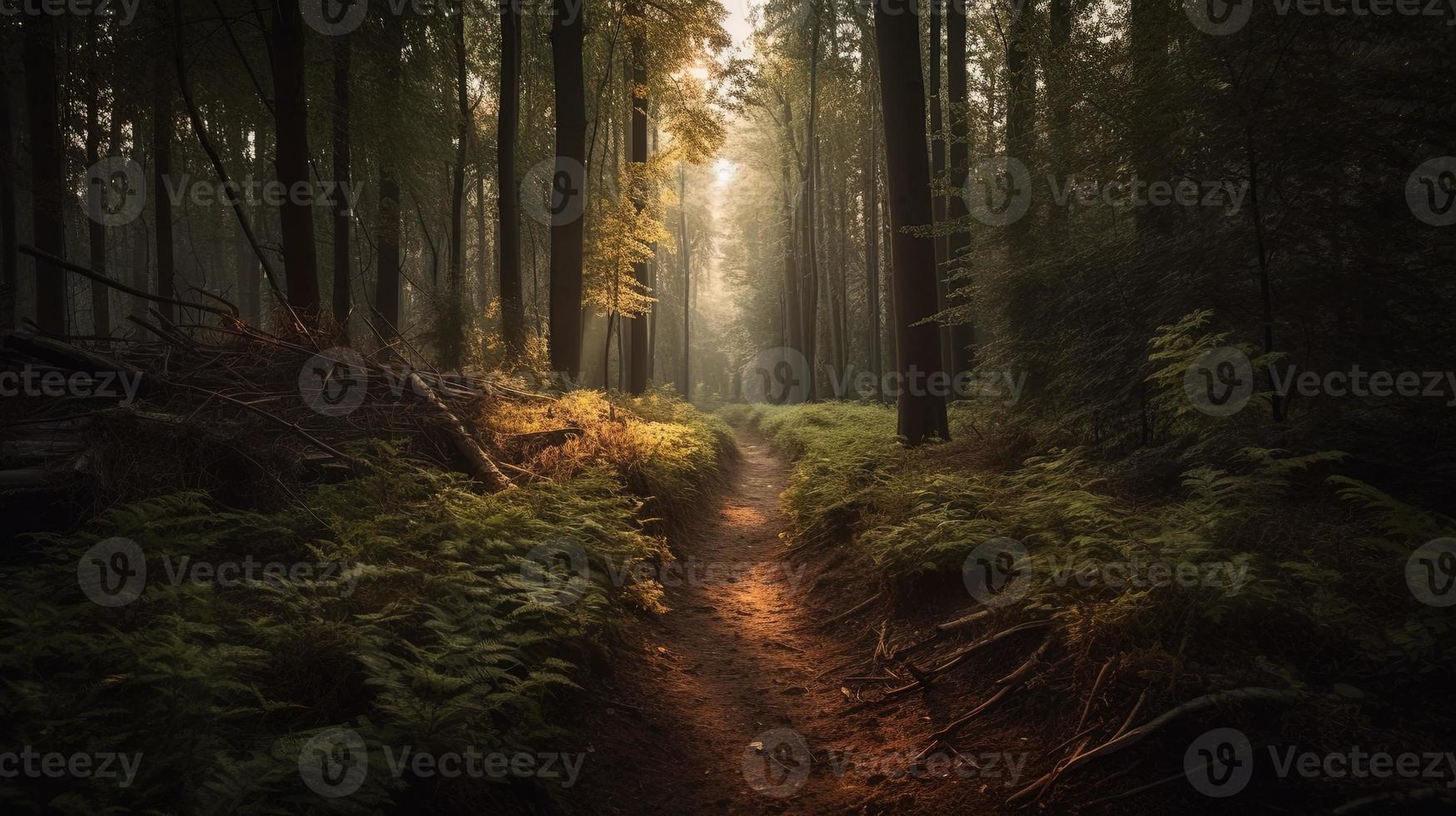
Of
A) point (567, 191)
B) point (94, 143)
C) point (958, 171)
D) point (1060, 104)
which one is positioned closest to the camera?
point (1060, 104)

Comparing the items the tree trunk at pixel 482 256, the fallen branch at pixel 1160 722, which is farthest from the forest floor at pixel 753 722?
Answer: the tree trunk at pixel 482 256

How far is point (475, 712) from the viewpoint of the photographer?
9.67ft

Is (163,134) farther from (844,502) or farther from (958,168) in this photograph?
(958,168)

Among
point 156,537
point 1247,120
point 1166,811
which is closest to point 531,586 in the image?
point 156,537

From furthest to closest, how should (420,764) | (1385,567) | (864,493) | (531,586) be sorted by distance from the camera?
(864,493) → (531,586) → (1385,567) → (420,764)

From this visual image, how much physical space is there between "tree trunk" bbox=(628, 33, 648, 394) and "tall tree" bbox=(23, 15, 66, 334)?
10373mm

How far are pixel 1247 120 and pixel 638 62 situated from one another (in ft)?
39.2

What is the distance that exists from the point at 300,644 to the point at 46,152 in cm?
1417

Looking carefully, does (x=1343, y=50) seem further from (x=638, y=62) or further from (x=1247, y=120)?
(x=638, y=62)

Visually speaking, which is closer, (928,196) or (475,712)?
(475,712)

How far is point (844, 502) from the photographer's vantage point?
786 centimetres

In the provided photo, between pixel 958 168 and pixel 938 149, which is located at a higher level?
pixel 938 149

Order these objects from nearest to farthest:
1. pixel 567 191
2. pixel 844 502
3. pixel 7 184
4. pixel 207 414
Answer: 1. pixel 207 414
2. pixel 844 502
3. pixel 567 191
4. pixel 7 184

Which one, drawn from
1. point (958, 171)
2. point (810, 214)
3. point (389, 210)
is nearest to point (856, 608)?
point (958, 171)
